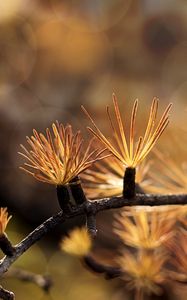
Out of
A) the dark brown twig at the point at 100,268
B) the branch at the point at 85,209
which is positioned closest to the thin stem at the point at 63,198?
the branch at the point at 85,209

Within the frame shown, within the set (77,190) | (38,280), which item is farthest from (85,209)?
(38,280)

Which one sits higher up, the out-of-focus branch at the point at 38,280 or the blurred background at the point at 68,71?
the out-of-focus branch at the point at 38,280

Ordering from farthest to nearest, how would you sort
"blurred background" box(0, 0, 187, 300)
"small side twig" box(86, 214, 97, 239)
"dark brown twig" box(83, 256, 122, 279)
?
"blurred background" box(0, 0, 187, 300)
"dark brown twig" box(83, 256, 122, 279)
"small side twig" box(86, 214, 97, 239)

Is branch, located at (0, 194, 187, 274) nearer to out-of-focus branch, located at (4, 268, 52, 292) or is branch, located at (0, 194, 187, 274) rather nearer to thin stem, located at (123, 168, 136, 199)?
thin stem, located at (123, 168, 136, 199)

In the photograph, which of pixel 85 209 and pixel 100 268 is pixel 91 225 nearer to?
pixel 85 209

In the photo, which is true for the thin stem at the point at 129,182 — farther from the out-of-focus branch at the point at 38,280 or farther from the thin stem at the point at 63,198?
the out-of-focus branch at the point at 38,280

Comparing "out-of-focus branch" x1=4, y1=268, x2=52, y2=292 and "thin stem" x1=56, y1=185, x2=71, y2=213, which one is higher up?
"thin stem" x1=56, y1=185, x2=71, y2=213

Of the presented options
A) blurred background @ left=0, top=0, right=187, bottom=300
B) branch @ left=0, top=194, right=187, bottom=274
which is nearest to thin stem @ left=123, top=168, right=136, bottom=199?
branch @ left=0, top=194, right=187, bottom=274

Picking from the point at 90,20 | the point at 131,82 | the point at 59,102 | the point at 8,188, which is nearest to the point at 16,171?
the point at 8,188
